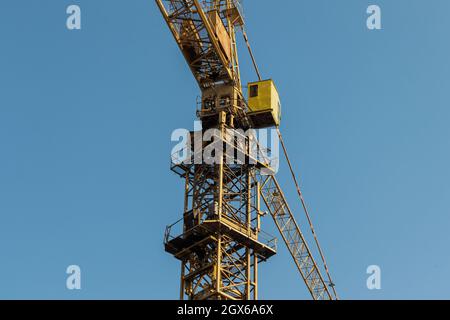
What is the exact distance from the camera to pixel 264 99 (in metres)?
53.3

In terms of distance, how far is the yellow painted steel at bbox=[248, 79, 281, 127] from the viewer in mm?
52969

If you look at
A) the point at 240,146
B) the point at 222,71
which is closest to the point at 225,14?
the point at 222,71

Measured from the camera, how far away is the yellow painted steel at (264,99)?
174 ft

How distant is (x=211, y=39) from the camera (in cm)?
5041

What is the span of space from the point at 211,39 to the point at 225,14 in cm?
554

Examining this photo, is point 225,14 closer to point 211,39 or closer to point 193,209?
point 211,39

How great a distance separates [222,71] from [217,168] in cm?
655

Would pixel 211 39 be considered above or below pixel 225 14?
below

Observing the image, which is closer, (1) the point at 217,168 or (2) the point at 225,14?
(1) the point at 217,168
